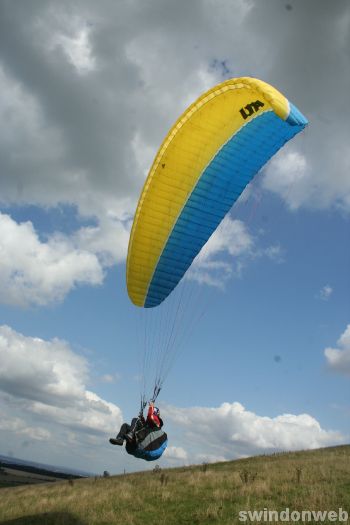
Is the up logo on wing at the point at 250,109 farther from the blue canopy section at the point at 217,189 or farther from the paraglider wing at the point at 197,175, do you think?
the blue canopy section at the point at 217,189

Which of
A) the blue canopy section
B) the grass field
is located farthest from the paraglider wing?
the grass field

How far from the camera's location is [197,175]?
13.3 m

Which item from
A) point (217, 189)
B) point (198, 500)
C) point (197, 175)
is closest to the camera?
point (197, 175)

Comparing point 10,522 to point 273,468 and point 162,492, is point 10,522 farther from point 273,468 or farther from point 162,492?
point 273,468

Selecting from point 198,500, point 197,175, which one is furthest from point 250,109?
point 198,500

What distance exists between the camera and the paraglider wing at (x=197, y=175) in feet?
40.7

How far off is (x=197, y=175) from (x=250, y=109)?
238cm

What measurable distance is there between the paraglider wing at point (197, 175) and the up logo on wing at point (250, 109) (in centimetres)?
3

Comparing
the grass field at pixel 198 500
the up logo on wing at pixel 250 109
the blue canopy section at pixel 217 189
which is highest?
the up logo on wing at pixel 250 109

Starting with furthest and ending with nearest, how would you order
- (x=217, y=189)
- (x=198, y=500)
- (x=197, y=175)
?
1. (x=198, y=500)
2. (x=217, y=189)
3. (x=197, y=175)

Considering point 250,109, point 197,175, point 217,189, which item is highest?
point 250,109

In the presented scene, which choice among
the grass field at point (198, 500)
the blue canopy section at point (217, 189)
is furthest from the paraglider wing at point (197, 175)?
the grass field at point (198, 500)

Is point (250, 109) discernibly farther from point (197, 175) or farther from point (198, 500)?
point (198, 500)

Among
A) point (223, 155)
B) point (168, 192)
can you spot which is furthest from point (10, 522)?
point (223, 155)
